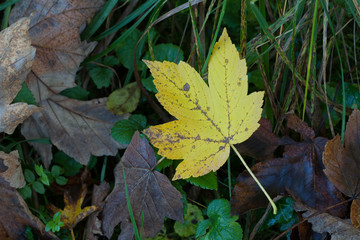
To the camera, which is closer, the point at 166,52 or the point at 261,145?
the point at 261,145

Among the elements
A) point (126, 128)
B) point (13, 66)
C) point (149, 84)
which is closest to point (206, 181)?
point (126, 128)

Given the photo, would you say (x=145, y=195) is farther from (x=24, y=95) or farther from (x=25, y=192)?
(x=24, y=95)

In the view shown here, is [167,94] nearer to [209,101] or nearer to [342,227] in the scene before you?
[209,101]

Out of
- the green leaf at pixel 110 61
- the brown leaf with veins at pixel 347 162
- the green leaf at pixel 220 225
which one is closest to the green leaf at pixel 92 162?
the green leaf at pixel 110 61

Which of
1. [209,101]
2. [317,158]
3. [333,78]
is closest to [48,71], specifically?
[209,101]

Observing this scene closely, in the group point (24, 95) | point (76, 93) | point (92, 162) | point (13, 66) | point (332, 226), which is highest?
point (13, 66)

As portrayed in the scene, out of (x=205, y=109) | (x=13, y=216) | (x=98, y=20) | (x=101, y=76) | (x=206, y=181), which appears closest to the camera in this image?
(x=205, y=109)

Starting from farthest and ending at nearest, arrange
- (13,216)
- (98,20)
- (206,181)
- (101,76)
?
(101,76) → (98,20) → (13,216) → (206,181)

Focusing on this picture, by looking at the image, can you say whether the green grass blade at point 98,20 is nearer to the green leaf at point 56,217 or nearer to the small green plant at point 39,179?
the small green plant at point 39,179

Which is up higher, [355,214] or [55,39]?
[55,39]

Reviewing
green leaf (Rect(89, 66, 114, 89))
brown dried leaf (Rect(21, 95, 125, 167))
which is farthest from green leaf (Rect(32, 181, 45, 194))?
green leaf (Rect(89, 66, 114, 89))
